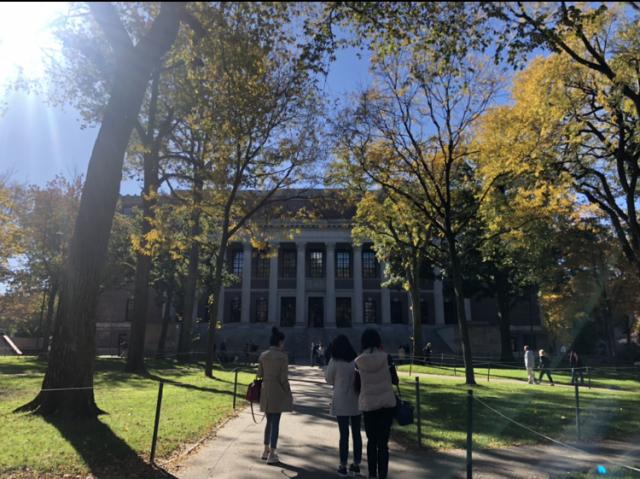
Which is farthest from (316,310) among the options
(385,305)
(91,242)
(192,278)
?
(91,242)

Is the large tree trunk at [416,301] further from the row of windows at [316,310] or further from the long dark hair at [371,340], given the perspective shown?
the row of windows at [316,310]

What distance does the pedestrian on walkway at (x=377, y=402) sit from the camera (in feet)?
18.7

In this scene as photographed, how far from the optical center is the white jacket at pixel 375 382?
5.69 metres

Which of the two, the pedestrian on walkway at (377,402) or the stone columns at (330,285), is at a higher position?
the stone columns at (330,285)

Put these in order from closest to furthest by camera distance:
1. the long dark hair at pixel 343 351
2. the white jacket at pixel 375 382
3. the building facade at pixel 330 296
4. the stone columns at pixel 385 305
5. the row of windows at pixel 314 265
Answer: the white jacket at pixel 375 382, the long dark hair at pixel 343 351, the stone columns at pixel 385 305, the building facade at pixel 330 296, the row of windows at pixel 314 265

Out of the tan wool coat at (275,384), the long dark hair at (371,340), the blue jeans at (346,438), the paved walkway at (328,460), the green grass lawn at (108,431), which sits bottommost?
the paved walkway at (328,460)

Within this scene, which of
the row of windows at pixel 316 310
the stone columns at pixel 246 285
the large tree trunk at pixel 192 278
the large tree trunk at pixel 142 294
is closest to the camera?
the large tree trunk at pixel 142 294

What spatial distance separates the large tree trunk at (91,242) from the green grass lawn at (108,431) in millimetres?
586

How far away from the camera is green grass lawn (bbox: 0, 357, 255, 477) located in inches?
248

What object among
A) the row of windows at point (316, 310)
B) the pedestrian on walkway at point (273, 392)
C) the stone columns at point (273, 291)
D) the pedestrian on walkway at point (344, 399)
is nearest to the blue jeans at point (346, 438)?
the pedestrian on walkway at point (344, 399)

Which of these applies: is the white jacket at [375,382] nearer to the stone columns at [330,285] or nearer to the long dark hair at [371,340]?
the long dark hair at [371,340]

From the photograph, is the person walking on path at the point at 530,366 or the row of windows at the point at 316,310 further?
the row of windows at the point at 316,310

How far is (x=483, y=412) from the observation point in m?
10.9

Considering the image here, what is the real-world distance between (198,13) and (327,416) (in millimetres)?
8471
